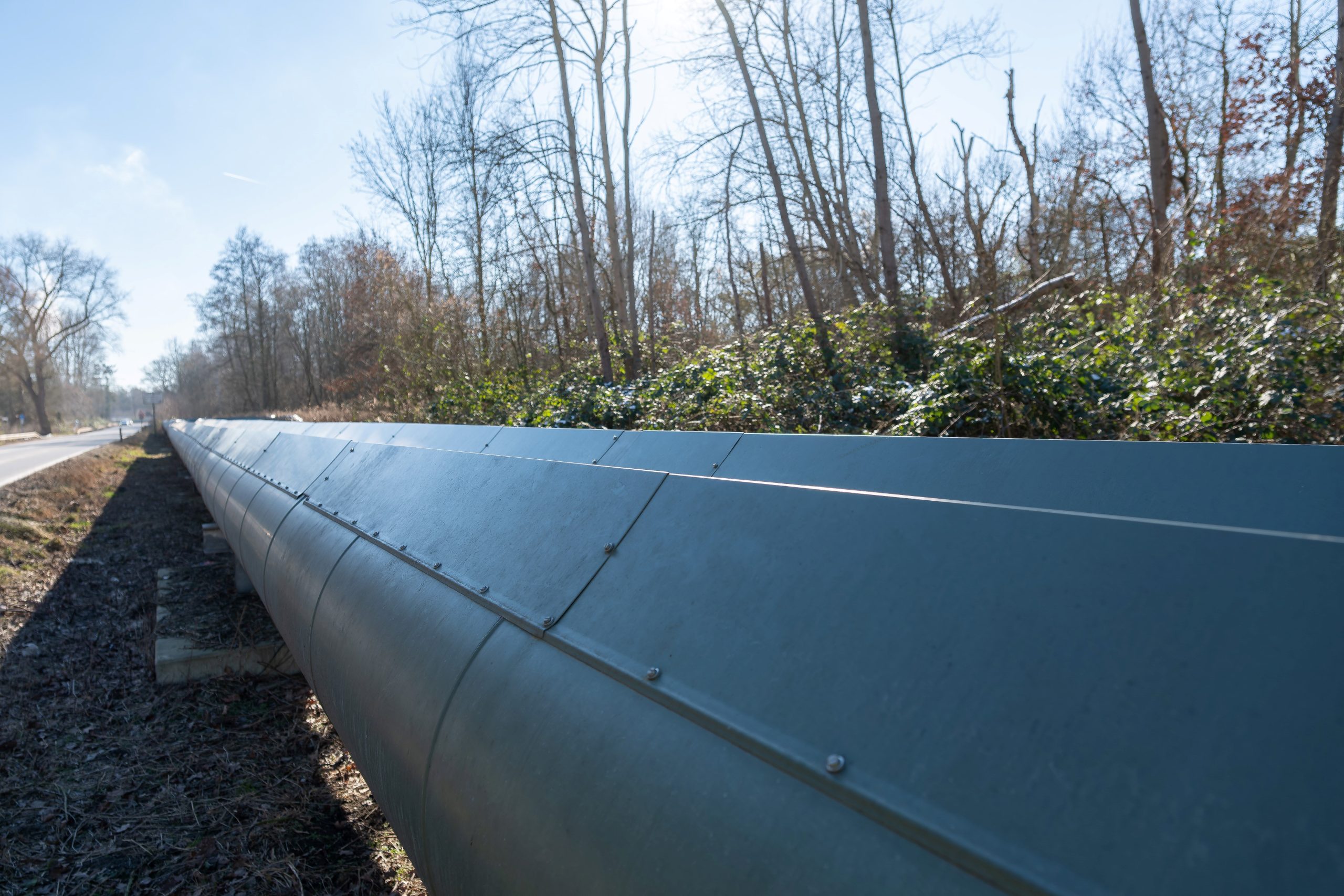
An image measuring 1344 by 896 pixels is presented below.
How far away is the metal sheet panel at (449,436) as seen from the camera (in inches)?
178

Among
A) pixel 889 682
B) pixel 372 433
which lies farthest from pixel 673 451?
pixel 889 682

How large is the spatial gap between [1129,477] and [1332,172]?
8.63 metres

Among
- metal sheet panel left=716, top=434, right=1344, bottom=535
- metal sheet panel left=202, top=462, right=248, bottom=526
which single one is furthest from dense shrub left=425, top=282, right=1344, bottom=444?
metal sheet panel left=716, top=434, right=1344, bottom=535

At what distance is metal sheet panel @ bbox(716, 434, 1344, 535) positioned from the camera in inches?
50.7

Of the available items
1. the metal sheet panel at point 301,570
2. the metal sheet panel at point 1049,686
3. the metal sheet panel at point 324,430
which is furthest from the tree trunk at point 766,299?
the metal sheet panel at point 1049,686

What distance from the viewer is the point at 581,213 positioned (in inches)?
480

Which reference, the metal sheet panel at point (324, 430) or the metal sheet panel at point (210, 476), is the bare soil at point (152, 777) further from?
the metal sheet panel at point (324, 430)

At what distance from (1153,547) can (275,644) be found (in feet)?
16.7

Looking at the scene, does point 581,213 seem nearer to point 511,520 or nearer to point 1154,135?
point 1154,135

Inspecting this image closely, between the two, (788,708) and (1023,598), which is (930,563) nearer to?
(1023,598)

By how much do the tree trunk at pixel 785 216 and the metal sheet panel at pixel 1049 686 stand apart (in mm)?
6673

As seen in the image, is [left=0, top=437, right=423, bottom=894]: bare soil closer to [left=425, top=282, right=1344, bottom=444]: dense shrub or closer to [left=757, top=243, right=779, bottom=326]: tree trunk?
[left=425, top=282, right=1344, bottom=444]: dense shrub

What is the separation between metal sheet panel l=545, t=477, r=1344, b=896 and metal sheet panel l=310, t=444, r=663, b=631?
443 millimetres

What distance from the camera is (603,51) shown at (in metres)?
12.8
